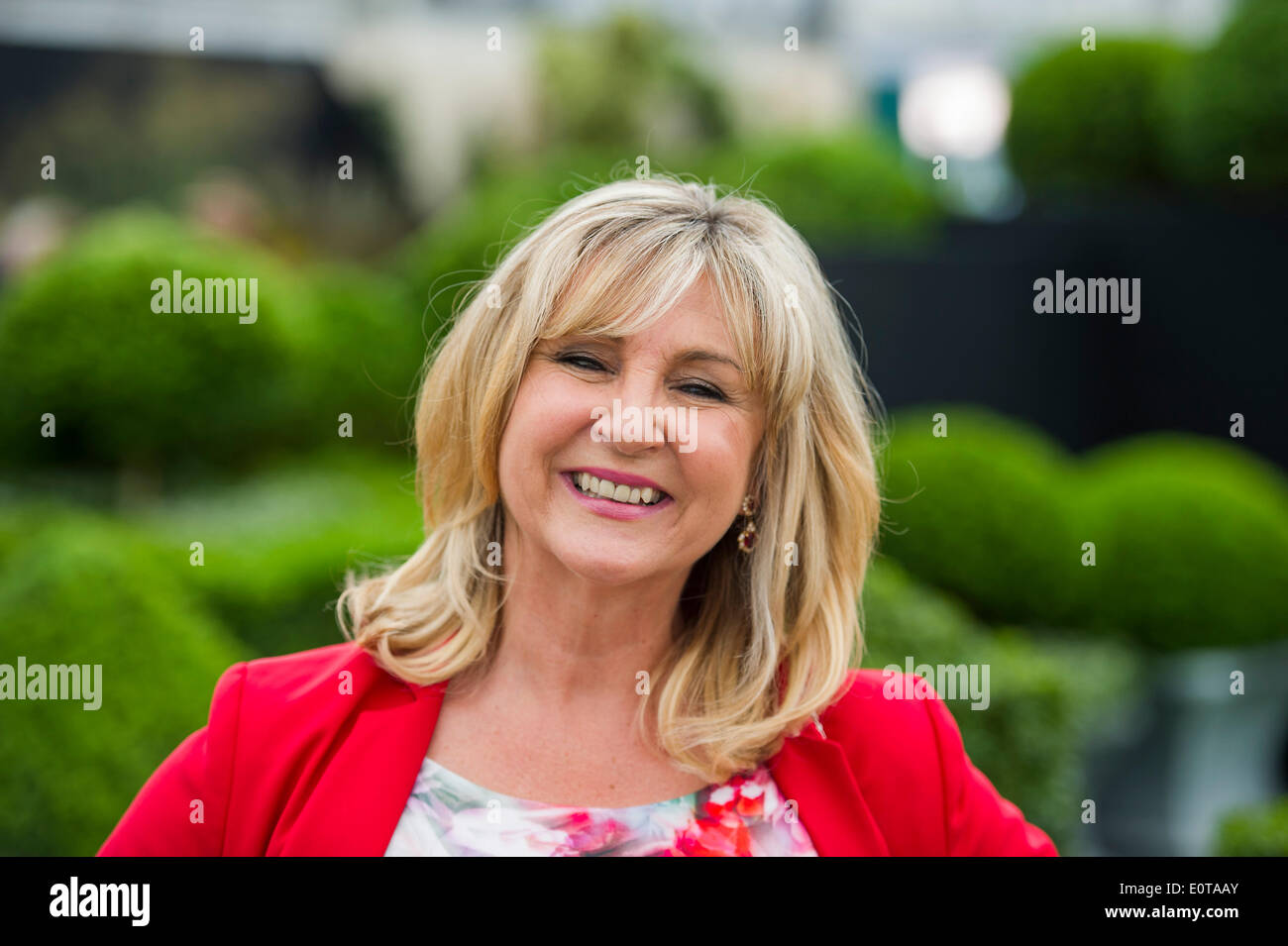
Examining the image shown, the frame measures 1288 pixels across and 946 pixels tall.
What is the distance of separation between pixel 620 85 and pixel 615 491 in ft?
39.4

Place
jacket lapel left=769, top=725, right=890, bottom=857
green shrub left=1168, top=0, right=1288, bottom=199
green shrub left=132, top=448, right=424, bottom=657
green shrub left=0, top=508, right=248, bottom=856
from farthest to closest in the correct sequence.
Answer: green shrub left=1168, top=0, right=1288, bottom=199 < green shrub left=132, top=448, right=424, bottom=657 < green shrub left=0, top=508, right=248, bottom=856 < jacket lapel left=769, top=725, right=890, bottom=857

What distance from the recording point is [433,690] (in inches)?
86.0

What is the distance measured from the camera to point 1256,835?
3.46 m

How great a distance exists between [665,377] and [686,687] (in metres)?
0.54

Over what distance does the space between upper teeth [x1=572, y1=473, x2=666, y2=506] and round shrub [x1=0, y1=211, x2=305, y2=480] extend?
491 centimetres

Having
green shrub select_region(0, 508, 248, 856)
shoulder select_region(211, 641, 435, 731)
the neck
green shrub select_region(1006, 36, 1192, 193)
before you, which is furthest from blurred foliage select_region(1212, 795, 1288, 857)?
green shrub select_region(1006, 36, 1192, 193)

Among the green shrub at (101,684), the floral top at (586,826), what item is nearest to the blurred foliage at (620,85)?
the green shrub at (101,684)

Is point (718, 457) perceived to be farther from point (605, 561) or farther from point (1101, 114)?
point (1101, 114)

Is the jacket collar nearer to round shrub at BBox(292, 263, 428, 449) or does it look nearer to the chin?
the chin

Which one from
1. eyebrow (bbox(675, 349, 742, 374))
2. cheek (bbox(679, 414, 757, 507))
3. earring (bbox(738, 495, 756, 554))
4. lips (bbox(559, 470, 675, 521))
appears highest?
eyebrow (bbox(675, 349, 742, 374))


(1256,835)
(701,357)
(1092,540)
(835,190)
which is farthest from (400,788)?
(835,190)

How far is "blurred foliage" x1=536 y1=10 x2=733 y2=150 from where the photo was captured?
526 inches
